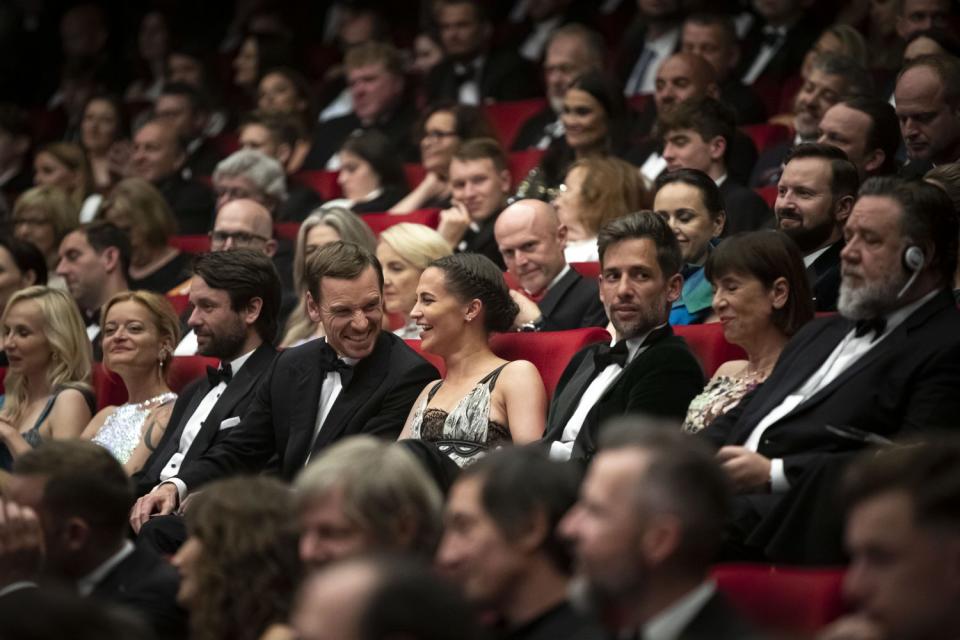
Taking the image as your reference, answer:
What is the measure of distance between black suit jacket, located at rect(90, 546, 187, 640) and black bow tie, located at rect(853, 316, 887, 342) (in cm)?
148

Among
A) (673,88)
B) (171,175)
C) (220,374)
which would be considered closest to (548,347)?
(220,374)

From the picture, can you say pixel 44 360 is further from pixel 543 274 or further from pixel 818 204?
pixel 818 204

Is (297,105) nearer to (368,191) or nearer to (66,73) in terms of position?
(368,191)

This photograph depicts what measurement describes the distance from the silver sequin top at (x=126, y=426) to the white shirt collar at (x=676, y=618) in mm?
2721

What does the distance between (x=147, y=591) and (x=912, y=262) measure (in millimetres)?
1661

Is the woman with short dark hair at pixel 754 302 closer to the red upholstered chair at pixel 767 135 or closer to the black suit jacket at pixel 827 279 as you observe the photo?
the black suit jacket at pixel 827 279

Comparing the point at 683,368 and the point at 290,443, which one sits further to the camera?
the point at 290,443

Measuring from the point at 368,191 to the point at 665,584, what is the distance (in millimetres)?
4224

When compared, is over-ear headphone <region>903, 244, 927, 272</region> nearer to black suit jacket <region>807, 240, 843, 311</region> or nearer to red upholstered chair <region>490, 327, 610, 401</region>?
black suit jacket <region>807, 240, 843, 311</region>

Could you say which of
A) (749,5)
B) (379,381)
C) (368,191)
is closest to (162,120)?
(368,191)

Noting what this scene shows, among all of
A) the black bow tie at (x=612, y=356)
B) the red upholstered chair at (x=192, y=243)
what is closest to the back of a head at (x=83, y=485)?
the black bow tie at (x=612, y=356)

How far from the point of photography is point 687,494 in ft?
7.35

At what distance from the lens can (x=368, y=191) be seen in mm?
6305

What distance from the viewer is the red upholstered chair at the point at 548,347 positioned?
4.10 meters
